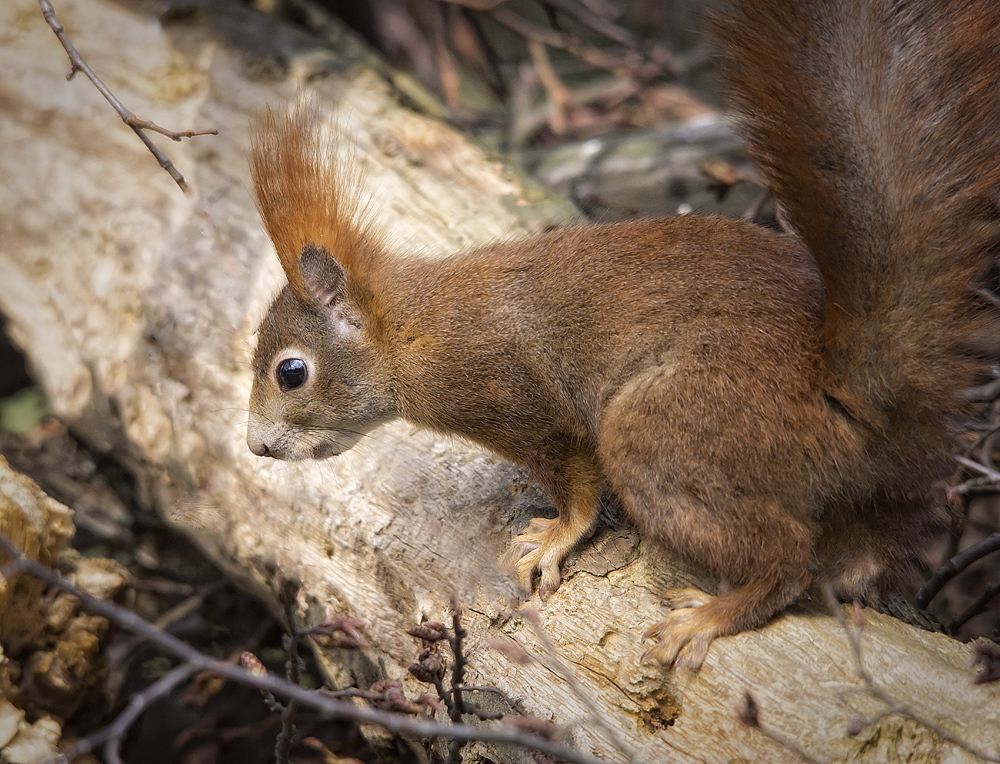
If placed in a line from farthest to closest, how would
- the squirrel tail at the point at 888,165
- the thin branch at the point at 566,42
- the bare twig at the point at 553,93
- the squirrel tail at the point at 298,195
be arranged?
the bare twig at the point at 553,93 → the thin branch at the point at 566,42 → the squirrel tail at the point at 298,195 → the squirrel tail at the point at 888,165

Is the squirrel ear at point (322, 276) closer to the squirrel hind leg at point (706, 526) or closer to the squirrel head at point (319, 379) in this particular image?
the squirrel head at point (319, 379)

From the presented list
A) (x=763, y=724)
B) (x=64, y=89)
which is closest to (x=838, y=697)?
(x=763, y=724)

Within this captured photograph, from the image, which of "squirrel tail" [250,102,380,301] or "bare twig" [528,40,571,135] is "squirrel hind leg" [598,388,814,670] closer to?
"squirrel tail" [250,102,380,301]

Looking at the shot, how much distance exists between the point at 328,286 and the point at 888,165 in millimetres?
1640

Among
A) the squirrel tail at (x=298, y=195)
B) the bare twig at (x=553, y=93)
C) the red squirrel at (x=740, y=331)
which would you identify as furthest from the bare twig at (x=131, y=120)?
the bare twig at (x=553, y=93)

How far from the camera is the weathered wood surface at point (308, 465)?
6.99ft

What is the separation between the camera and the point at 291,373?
2740mm

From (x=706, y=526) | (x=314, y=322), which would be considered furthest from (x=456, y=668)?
(x=314, y=322)

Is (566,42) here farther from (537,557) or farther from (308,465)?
(537,557)

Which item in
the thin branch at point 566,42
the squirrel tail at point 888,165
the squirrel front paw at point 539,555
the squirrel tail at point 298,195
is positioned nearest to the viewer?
the squirrel tail at point 888,165

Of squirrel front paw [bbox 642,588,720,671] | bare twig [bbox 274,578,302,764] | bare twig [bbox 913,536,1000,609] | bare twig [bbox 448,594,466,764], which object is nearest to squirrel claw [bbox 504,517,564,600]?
squirrel front paw [bbox 642,588,720,671]

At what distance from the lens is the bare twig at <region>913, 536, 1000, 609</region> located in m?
2.50

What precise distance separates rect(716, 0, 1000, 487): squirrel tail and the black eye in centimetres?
152

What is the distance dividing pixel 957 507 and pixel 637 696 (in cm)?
131
